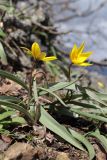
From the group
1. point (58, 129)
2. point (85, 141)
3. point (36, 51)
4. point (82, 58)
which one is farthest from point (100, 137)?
point (36, 51)

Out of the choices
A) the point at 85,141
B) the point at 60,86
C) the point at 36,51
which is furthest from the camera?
the point at 60,86

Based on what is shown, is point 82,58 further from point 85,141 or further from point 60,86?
point 85,141

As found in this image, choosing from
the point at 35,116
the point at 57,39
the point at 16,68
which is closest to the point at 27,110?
the point at 35,116

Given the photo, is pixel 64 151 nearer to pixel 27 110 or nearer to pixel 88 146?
pixel 88 146

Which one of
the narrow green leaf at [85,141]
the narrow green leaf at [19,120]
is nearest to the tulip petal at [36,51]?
the narrow green leaf at [19,120]

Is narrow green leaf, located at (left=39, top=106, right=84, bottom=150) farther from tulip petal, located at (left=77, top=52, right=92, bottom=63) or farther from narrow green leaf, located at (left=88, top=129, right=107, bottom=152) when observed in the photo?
tulip petal, located at (left=77, top=52, right=92, bottom=63)

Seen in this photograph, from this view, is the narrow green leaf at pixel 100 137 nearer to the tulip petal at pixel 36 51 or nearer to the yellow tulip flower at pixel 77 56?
the yellow tulip flower at pixel 77 56

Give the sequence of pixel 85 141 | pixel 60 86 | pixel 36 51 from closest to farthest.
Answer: pixel 36 51 < pixel 85 141 < pixel 60 86

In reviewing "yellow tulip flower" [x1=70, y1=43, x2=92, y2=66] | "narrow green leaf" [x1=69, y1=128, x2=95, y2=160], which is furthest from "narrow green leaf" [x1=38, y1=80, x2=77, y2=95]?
"narrow green leaf" [x1=69, y1=128, x2=95, y2=160]

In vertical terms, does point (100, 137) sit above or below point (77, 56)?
below

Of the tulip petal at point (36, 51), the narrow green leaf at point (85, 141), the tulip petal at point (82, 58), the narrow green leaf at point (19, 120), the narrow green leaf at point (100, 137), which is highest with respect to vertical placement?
the tulip petal at point (36, 51)

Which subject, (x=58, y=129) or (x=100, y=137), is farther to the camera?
(x=100, y=137)
